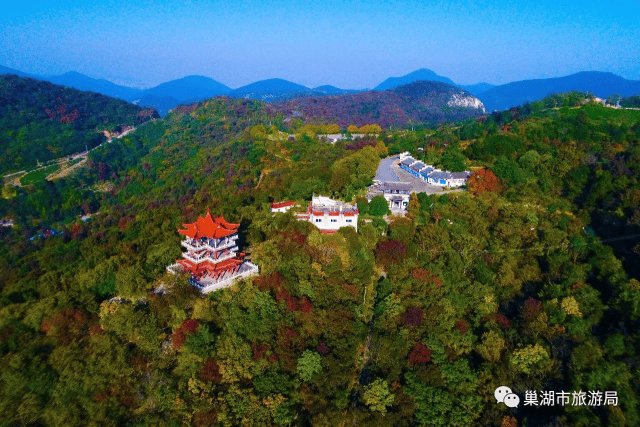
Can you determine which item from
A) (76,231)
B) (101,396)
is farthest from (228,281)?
(76,231)

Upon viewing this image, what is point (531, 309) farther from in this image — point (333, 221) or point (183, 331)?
point (183, 331)

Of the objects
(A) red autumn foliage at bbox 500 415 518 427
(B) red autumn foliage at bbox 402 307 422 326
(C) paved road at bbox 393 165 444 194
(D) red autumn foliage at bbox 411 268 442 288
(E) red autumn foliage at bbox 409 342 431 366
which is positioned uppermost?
(C) paved road at bbox 393 165 444 194

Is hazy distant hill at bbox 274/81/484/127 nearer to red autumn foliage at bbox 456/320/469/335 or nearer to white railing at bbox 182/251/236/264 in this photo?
white railing at bbox 182/251/236/264

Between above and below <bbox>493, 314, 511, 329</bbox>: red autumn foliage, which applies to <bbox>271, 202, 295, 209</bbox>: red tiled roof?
above

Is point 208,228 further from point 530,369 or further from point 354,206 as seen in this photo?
point 530,369

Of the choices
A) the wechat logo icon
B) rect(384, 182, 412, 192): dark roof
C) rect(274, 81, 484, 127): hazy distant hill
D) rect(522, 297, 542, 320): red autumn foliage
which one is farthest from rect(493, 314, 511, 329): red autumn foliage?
rect(274, 81, 484, 127): hazy distant hill

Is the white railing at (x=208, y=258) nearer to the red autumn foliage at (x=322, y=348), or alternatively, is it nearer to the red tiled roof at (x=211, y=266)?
the red tiled roof at (x=211, y=266)

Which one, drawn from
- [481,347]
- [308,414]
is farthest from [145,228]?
[481,347]
